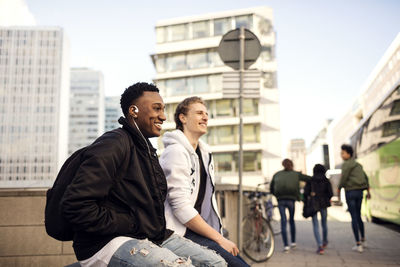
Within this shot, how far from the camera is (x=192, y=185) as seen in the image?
106 inches

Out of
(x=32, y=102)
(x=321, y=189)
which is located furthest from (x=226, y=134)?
(x=32, y=102)

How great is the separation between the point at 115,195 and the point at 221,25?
53171mm

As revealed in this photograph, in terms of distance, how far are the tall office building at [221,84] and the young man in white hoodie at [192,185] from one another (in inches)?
1749

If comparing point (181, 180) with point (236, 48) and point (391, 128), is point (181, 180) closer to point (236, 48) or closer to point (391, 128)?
point (236, 48)

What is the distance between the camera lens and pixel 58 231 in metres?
1.77

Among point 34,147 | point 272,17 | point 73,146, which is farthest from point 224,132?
point 73,146

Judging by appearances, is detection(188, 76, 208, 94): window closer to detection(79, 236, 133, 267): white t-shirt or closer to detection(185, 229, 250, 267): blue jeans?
detection(185, 229, 250, 267): blue jeans

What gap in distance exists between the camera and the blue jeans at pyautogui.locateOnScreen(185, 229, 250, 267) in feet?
7.61

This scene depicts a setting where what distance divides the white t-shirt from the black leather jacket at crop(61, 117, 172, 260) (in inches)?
0.8

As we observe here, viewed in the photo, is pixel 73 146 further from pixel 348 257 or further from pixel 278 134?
pixel 348 257

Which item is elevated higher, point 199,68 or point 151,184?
point 199,68

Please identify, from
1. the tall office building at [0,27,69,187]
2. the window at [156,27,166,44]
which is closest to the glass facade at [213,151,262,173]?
the window at [156,27,166,44]

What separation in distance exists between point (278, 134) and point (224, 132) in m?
6.97

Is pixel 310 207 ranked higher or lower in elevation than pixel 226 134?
lower
